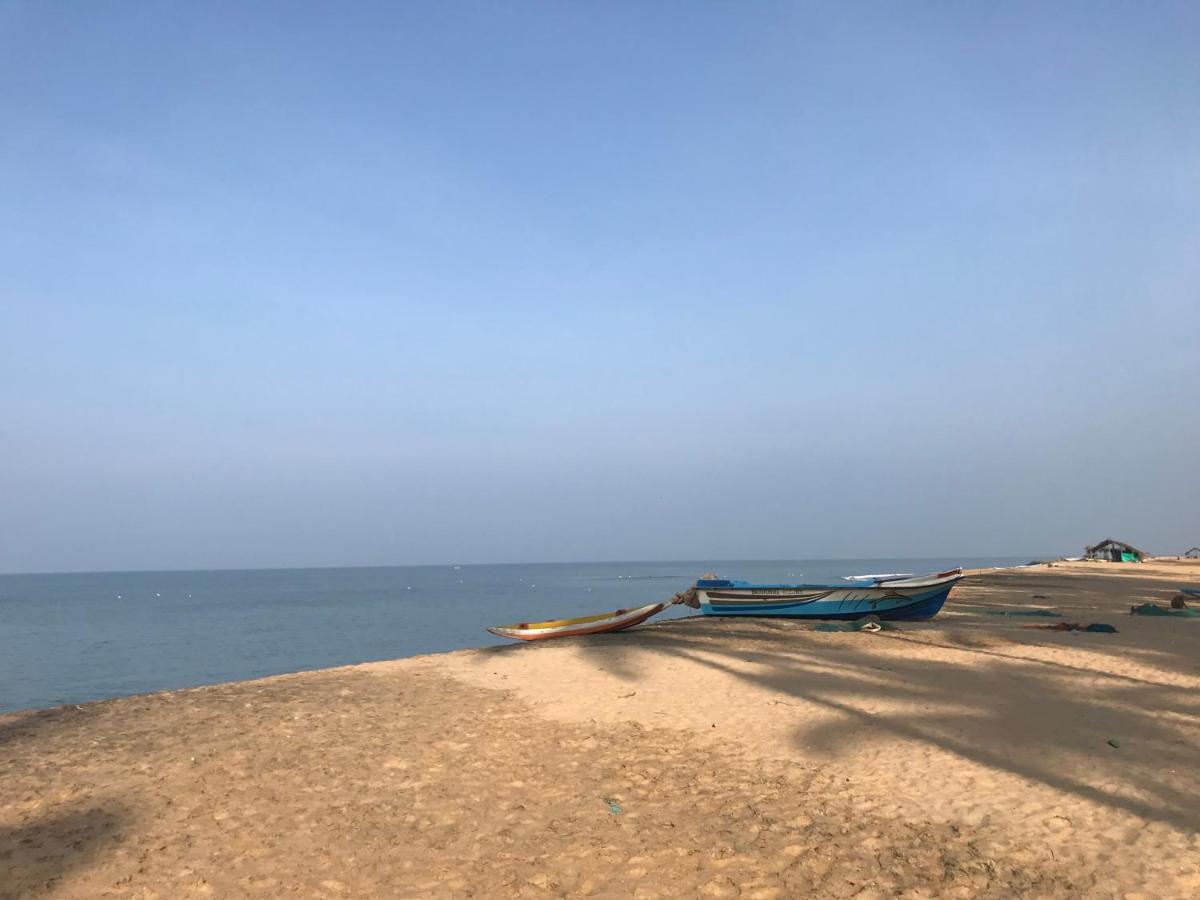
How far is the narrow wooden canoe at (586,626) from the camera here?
20.8 meters

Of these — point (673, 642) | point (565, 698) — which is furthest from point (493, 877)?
point (673, 642)

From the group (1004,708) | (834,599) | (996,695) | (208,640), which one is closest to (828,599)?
(834,599)

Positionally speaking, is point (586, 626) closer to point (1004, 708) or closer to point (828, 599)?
point (828, 599)

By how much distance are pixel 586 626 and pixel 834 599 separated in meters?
7.43

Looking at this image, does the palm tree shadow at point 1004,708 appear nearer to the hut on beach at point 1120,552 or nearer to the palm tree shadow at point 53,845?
the palm tree shadow at point 53,845

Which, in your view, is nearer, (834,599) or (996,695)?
(996,695)

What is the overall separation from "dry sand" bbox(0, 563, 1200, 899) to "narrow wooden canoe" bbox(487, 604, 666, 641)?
5955mm

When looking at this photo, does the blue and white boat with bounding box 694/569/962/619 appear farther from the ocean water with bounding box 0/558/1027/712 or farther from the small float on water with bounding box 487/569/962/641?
the ocean water with bounding box 0/558/1027/712

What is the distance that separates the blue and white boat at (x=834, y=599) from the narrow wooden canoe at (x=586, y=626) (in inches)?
105

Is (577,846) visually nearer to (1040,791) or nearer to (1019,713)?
(1040,791)

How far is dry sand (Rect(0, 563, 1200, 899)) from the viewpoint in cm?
614

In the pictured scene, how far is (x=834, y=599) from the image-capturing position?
2264 cm

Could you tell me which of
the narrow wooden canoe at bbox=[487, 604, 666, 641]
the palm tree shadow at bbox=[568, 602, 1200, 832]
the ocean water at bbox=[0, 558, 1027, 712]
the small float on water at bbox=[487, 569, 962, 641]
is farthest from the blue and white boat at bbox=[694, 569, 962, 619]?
the ocean water at bbox=[0, 558, 1027, 712]

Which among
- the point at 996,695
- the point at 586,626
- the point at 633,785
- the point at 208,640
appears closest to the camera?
the point at 633,785
